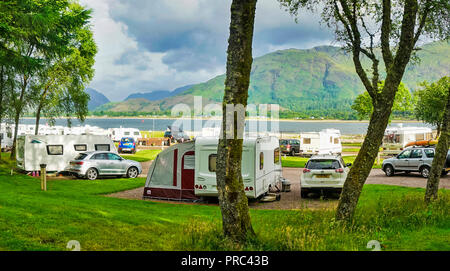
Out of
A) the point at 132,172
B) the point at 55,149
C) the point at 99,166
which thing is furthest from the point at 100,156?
the point at 55,149

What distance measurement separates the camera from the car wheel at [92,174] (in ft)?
73.4

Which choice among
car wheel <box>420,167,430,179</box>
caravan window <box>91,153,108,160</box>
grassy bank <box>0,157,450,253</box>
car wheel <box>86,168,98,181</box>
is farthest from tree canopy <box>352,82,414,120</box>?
grassy bank <box>0,157,450,253</box>

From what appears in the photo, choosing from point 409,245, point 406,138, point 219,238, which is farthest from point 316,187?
point 406,138

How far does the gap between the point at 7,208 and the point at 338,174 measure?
37.1 ft

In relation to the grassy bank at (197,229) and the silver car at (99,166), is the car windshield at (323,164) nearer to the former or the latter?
the grassy bank at (197,229)

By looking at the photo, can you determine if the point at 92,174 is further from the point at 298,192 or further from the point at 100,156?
the point at 298,192

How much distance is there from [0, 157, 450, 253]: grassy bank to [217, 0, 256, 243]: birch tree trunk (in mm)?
439

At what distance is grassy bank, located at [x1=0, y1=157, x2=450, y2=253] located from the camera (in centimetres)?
693

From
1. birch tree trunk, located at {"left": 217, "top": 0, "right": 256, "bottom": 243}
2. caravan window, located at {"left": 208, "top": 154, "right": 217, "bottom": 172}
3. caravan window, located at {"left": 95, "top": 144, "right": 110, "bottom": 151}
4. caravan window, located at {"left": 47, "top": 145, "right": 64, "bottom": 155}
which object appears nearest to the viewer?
birch tree trunk, located at {"left": 217, "top": 0, "right": 256, "bottom": 243}

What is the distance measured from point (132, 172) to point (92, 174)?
90.1 inches

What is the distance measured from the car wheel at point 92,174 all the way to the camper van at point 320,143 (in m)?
23.3

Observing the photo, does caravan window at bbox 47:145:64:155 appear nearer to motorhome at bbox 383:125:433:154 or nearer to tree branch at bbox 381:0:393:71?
tree branch at bbox 381:0:393:71

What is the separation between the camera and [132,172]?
2383cm
